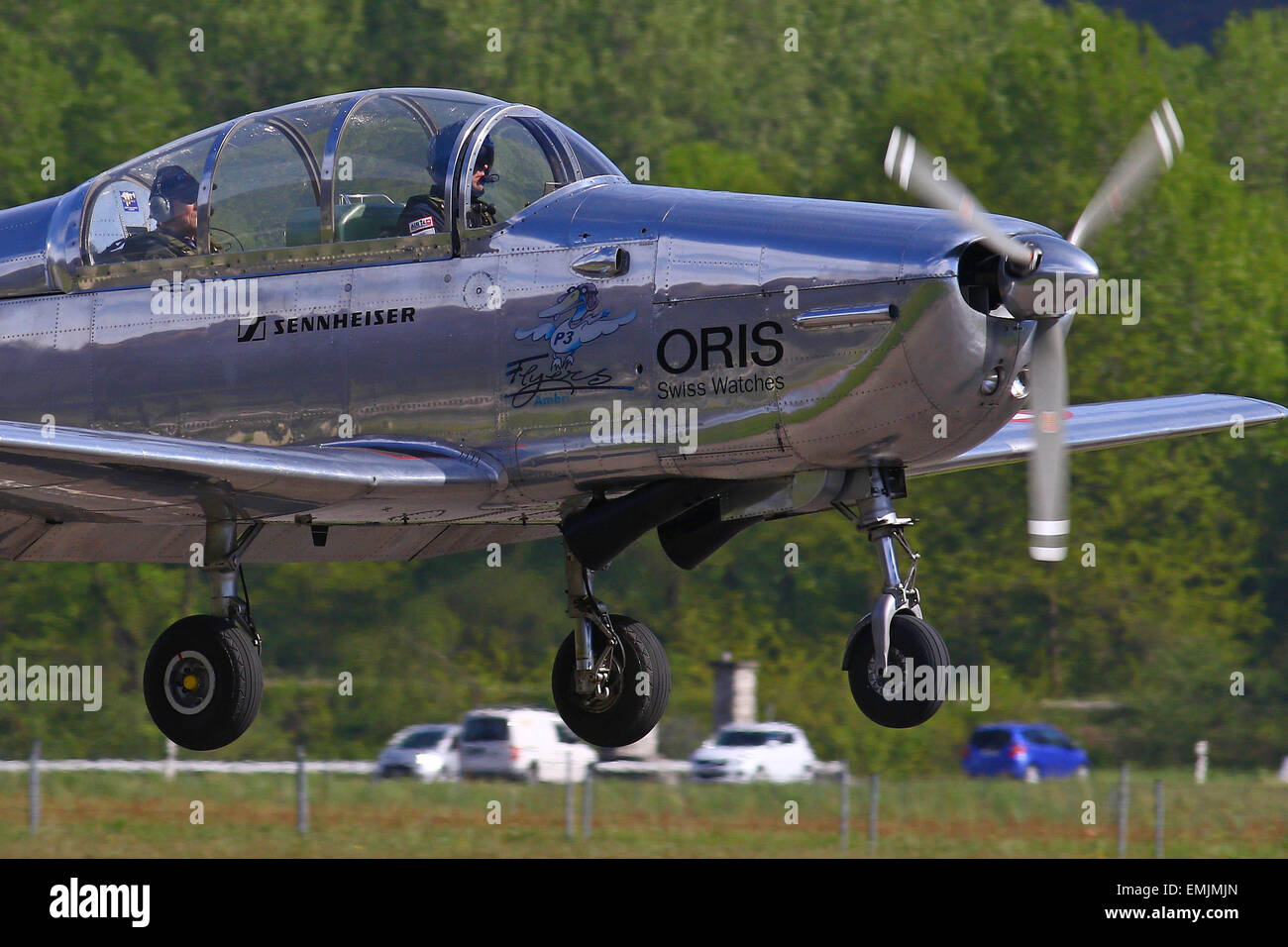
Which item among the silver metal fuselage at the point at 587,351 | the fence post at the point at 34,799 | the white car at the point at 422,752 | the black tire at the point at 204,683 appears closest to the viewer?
the silver metal fuselage at the point at 587,351

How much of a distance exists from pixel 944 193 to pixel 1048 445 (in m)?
1.34

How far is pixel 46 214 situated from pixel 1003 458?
576 cm

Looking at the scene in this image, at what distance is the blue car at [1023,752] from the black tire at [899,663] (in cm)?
1803

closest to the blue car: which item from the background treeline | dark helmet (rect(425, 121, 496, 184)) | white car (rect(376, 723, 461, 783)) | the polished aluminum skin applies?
the background treeline

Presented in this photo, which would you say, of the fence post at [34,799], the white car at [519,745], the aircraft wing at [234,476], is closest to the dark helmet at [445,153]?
the aircraft wing at [234,476]

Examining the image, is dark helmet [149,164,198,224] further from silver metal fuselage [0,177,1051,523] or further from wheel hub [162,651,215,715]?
wheel hub [162,651,215,715]

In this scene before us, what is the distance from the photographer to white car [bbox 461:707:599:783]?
79.3 ft

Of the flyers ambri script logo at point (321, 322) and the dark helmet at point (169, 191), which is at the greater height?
the dark helmet at point (169, 191)

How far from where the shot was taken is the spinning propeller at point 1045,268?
330 inches

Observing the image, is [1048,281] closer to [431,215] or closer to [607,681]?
[431,215]

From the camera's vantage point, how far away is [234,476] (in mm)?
9188

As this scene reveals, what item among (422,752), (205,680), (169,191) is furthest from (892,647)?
(422,752)

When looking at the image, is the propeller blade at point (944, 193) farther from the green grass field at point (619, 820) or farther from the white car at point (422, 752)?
the white car at point (422, 752)
